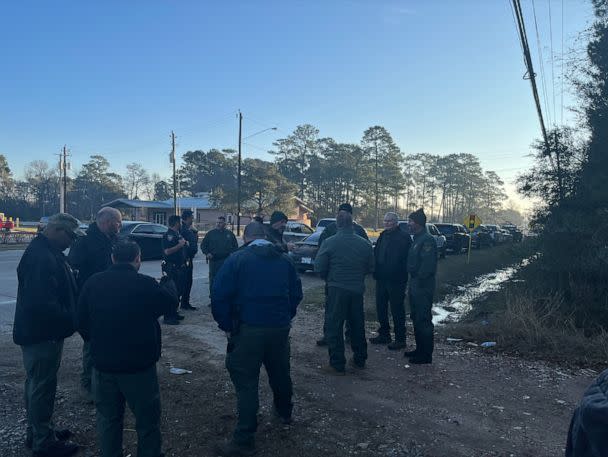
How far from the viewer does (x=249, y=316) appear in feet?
12.0

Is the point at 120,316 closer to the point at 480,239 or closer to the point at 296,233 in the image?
the point at 296,233

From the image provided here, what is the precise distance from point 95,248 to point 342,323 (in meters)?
2.86

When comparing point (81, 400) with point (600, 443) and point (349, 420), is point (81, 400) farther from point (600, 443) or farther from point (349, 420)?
point (600, 443)

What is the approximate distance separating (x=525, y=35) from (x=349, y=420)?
7581mm

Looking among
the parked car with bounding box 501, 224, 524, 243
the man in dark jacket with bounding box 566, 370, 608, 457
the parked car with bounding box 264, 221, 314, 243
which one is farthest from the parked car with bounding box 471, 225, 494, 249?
the man in dark jacket with bounding box 566, 370, 608, 457

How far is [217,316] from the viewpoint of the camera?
12.0 feet

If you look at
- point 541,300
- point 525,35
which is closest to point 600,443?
point 541,300

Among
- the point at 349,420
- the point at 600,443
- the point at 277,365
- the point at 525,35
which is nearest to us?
the point at 600,443

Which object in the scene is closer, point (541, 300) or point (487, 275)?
point (541, 300)

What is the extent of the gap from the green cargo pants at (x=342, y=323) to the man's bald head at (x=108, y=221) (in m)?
2.55

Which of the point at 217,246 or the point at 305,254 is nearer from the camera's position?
the point at 217,246

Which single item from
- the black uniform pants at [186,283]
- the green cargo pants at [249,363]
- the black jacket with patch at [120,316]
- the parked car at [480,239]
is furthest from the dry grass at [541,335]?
the parked car at [480,239]

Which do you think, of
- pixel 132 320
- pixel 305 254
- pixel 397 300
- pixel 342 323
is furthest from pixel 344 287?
pixel 305 254

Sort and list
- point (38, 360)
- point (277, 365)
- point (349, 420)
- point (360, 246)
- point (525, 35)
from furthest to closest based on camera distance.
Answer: point (525, 35) < point (360, 246) < point (349, 420) < point (277, 365) < point (38, 360)
